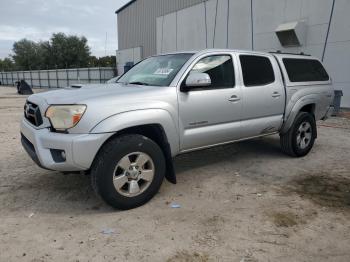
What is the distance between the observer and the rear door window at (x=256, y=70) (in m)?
4.72

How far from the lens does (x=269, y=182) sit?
4.55 meters

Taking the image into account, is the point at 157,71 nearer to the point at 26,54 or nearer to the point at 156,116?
the point at 156,116

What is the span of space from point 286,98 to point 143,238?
11.0 ft

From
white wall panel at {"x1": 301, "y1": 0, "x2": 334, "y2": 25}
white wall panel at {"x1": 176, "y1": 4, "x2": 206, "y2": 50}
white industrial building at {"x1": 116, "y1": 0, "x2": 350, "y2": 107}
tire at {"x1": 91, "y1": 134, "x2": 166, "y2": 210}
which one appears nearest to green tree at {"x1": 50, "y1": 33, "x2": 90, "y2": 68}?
white industrial building at {"x1": 116, "y1": 0, "x2": 350, "y2": 107}

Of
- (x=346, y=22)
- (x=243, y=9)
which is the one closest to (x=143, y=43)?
(x=243, y=9)

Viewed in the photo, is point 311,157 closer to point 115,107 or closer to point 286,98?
point 286,98

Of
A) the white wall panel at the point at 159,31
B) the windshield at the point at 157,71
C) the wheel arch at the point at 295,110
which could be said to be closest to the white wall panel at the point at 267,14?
the white wall panel at the point at 159,31

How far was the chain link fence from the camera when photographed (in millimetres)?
28406

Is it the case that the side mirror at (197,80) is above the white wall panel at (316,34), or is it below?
below

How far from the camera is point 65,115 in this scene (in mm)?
3309

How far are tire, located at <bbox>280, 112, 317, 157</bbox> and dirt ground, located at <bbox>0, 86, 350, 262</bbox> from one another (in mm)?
327

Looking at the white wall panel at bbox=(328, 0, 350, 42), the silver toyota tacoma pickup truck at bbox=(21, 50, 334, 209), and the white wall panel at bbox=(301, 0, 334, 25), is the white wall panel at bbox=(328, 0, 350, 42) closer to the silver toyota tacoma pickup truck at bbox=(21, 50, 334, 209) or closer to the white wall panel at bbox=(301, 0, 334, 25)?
the white wall panel at bbox=(301, 0, 334, 25)

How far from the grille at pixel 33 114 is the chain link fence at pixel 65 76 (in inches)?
982

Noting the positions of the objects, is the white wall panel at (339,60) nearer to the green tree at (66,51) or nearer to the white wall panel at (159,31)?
the white wall panel at (159,31)
